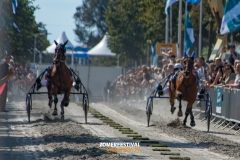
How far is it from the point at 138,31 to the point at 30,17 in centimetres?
2788

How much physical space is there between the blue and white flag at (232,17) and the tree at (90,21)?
95968mm

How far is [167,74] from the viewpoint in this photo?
75.6ft

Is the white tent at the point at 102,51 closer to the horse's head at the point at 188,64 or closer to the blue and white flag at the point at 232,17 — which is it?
the blue and white flag at the point at 232,17

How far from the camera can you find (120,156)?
37.7 feet

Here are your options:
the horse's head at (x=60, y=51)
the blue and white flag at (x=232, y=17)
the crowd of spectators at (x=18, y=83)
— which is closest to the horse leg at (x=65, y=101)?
the horse's head at (x=60, y=51)

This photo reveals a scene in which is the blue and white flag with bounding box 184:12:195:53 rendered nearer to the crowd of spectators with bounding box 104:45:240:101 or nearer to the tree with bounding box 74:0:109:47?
the crowd of spectators with bounding box 104:45:240:101

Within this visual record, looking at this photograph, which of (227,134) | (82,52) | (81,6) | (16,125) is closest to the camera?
(227,134)

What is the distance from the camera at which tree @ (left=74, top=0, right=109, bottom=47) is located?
120 m

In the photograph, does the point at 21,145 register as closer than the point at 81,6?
Yes

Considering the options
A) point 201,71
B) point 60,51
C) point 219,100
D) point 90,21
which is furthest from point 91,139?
point 90,21

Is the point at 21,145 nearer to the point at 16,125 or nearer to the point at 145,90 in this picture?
the point at 16,125

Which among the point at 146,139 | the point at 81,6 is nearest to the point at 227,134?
→ the point at 146,139

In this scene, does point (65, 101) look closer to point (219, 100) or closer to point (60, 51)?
point (60, 51)

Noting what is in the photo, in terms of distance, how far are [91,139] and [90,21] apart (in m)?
108
